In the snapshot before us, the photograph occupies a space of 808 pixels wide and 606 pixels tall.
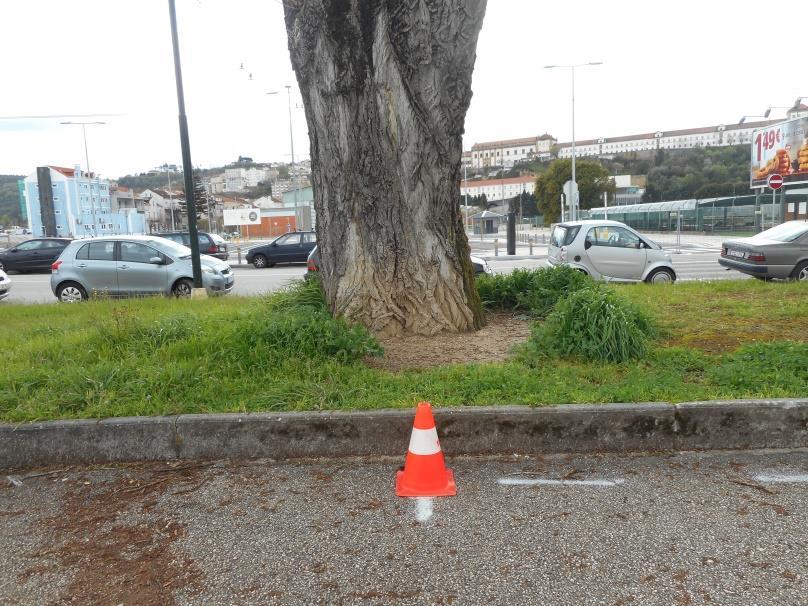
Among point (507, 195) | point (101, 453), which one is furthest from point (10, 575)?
point (507, 195)

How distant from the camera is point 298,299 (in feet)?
21.9

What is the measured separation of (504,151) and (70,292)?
585ft

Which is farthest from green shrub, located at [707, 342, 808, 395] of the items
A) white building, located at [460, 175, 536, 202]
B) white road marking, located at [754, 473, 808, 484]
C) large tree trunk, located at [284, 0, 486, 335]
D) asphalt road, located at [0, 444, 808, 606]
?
white building, located at [460, 175, 536, 202]

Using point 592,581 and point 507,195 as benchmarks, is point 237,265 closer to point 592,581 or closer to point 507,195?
point 592,581

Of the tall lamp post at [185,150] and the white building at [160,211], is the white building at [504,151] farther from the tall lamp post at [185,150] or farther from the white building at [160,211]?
the tall lamp post at [185,150]

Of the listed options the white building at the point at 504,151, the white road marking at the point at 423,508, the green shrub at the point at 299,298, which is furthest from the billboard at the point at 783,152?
the white building at the point at 504,151

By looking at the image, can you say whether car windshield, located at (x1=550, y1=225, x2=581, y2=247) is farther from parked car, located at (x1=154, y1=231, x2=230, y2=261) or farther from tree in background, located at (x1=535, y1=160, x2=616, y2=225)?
tree in background, located at (x1=535, y1=160, x2=616, y2=225)

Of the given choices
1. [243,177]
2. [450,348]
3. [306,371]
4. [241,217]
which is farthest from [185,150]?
[243,177]

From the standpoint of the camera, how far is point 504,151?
599 ft

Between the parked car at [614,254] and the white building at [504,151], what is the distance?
16787 cm

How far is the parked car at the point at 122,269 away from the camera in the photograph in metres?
13.5

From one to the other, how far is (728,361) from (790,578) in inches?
106

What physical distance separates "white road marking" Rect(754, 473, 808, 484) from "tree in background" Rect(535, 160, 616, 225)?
64718 mm

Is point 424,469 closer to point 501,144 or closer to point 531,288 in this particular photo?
point 531,288
